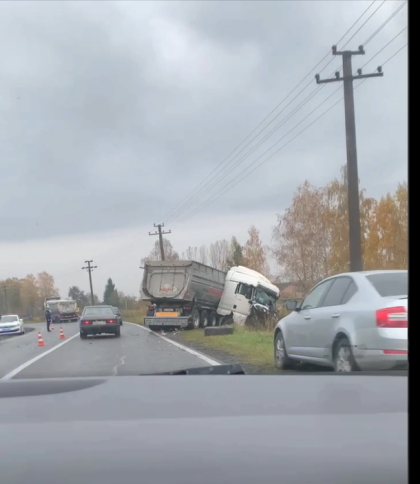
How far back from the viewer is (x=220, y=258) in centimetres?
2753

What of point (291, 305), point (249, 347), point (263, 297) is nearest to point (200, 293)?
A: point (263, 297)

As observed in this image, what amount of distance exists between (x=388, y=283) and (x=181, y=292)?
70.0 feet

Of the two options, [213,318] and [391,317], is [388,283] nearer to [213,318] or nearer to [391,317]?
[391,317]

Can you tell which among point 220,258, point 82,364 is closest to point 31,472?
point 82,364

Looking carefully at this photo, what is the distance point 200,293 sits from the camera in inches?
1123

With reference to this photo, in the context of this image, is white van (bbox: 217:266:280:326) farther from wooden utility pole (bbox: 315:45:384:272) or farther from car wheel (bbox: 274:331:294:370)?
car wheel (bbox: 274:331:294:370)

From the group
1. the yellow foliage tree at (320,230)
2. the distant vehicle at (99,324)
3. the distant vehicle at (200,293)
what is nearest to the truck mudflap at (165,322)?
the distant vehicle at (200,293)

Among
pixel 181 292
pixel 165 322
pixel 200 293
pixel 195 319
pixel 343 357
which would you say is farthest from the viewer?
pixel 200 293

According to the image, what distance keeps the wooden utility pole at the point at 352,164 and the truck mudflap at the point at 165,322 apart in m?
10.3

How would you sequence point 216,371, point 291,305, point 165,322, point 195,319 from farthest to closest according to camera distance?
point 195,319
point 165,322
point 291,305
point 216,371

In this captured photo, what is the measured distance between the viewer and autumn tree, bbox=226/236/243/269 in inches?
1213

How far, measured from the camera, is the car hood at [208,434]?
7.02 ft

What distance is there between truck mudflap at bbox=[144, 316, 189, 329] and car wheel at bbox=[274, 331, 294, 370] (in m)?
15.1

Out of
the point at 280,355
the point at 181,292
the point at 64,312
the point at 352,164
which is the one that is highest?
the point at 352,164
